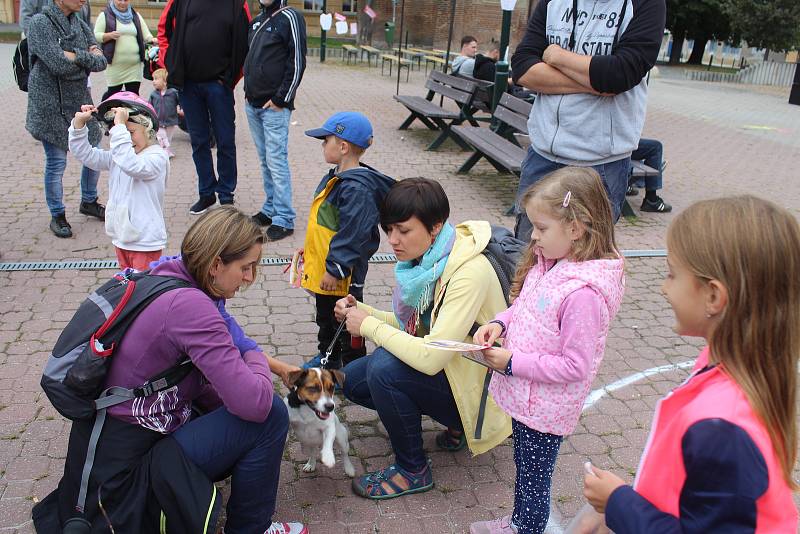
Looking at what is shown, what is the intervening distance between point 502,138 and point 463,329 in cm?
675

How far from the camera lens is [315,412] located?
10.1ft

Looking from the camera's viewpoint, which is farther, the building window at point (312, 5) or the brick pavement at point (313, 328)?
the building window at point (312, 5)

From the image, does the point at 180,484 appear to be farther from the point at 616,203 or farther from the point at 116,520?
the point at 616,203

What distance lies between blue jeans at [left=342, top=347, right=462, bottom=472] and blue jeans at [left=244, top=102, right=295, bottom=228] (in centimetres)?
355

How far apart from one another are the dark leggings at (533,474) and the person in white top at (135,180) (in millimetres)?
2593

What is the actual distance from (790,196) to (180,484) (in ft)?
30.3

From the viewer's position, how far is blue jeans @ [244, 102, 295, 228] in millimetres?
6320

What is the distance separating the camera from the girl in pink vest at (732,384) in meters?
1.41

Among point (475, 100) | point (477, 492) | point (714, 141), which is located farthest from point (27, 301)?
point (714, 141)

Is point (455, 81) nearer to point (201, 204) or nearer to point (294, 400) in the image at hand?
point (201, 204)

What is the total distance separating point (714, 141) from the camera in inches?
533

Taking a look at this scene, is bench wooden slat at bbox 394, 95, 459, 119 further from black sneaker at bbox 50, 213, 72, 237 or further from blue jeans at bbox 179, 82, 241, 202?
black sneaker at bbox 50, 213, 72, 237

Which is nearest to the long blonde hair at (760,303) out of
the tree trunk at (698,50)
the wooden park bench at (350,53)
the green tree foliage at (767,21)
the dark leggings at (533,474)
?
the dark leggings at (533,474)

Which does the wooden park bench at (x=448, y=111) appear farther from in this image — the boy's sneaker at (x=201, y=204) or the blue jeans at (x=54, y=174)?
the blue jeans at (x=54, y=174)
